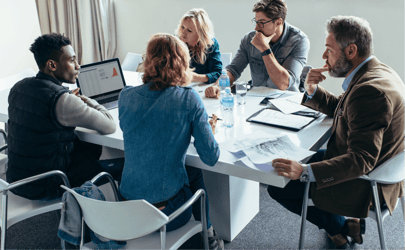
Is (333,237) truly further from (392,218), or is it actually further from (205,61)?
(205,61)

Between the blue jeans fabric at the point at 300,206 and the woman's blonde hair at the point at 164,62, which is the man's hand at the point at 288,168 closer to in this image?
the blue jeans fabric at the point at 300,206

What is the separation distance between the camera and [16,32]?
5383 millimetres

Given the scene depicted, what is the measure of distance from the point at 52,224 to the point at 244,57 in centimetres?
194

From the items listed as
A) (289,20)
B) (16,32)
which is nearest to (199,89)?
(289,20)

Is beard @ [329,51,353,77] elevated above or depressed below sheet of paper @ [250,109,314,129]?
above

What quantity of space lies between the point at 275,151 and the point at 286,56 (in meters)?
1.35

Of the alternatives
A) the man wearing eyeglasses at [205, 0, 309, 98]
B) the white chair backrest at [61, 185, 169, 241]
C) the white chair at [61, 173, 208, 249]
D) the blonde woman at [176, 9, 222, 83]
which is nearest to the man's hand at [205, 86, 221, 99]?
the man wearing eyeglasses at [205, 0, 309, 98]

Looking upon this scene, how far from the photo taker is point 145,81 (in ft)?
5.48

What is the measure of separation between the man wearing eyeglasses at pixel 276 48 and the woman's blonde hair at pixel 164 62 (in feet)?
2.96

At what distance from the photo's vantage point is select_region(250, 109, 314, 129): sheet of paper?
1.99m

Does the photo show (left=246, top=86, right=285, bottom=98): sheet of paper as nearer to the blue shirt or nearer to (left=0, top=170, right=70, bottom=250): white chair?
the blue shirt

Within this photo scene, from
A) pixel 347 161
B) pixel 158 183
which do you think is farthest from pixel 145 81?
pixel 347 161

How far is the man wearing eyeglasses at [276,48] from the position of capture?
8.61 feet

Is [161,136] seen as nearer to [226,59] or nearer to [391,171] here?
[391,171]
